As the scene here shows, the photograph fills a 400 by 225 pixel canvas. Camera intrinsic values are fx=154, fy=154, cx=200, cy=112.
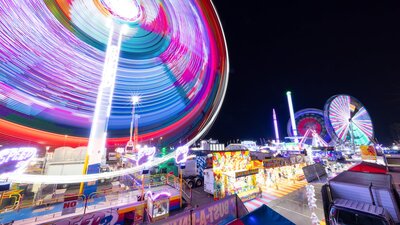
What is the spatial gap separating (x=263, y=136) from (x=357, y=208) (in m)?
127

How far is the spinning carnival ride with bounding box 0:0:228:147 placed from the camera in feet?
38.2

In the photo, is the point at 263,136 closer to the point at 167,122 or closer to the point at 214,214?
the point at 167,122

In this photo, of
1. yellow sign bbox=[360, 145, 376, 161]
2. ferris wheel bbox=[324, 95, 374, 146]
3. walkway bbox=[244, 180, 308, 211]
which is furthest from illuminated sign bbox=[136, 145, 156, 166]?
ferris wheel bbox=[324, 95, 374, 146]

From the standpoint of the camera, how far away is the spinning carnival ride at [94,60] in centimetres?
1163

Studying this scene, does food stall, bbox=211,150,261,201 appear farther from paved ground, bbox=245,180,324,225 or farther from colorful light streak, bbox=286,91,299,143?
colorful light streak, bbox=286,91,299,143

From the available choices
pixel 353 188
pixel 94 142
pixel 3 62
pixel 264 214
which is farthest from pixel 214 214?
pixel 3 62

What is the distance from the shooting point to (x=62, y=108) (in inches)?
674

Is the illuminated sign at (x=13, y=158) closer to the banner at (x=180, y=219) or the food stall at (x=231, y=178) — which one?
the banner at (x=180, y=219)

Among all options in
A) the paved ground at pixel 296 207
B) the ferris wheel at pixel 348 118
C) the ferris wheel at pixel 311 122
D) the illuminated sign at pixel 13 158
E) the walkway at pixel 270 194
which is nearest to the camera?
the illuminated sign at pixel 13 158

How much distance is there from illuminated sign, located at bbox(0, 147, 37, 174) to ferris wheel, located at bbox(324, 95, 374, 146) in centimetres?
5138

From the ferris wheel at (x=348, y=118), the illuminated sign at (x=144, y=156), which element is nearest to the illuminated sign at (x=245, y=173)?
the illuminated sign at (x=144, y=156)

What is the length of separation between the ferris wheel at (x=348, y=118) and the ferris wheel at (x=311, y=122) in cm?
1370

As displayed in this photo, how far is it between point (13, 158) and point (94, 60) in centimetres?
1153

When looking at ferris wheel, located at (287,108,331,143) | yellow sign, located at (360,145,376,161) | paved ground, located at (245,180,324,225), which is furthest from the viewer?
ferris wheel, located at (287,108,331,143)
